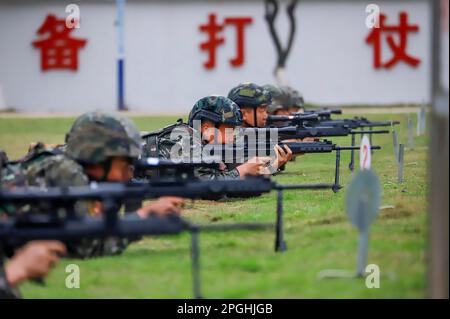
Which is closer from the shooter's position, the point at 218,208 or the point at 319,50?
the point at 218,208

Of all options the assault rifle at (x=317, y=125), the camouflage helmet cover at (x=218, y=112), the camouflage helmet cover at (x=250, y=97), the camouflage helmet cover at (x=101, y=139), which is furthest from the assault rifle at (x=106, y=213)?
the camouflage helmet cover at (x=250, y=97)

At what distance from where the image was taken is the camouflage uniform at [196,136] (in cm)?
1227

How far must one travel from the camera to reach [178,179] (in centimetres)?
887

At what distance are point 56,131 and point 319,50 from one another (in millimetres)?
12891

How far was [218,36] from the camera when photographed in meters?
37.6

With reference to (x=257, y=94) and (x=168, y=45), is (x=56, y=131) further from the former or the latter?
(x=257, y=94)

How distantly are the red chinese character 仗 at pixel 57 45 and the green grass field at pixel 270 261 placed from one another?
83.5 feet

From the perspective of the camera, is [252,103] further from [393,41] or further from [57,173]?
[393,41]

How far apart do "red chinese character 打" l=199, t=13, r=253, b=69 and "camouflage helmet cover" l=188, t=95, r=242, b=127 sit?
23.9 meters

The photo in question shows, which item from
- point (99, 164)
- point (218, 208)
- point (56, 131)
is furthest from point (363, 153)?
point (56, 131)

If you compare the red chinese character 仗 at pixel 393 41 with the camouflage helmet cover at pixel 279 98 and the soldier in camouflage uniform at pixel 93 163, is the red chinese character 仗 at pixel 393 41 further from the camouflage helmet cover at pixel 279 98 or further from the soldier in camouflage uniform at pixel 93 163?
the soldier in camouflage uniform at pixel 93 163

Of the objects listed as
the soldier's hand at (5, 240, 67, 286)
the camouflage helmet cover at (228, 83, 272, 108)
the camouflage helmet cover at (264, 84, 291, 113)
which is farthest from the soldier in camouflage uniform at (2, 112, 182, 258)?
the camouflage helmet cover at (264, 84, 291, 113)

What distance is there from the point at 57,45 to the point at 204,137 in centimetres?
2543

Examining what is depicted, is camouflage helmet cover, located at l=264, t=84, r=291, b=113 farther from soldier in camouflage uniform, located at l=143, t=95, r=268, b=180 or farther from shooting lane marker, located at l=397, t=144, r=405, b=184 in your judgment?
soldier in camouflage uniform, located at l=143, t=95, r=268, b=180
